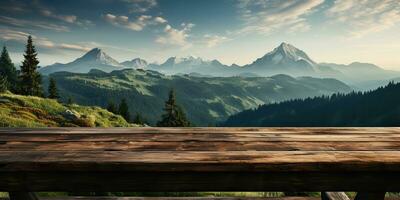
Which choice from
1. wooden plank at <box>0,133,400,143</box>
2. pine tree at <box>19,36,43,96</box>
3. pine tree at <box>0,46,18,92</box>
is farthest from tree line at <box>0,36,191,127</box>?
wooden plank at <box>0,133,400,143</box>

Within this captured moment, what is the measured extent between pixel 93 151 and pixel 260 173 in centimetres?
132

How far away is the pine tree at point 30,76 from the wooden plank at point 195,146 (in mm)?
81403

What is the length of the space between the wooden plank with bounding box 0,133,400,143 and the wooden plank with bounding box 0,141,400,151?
155 mm

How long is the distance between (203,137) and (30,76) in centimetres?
8319

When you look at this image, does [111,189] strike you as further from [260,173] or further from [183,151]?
[260,173]

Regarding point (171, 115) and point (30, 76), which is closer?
point (171, 115)

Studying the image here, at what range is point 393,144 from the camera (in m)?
2.90

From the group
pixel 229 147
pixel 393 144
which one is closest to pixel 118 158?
pixel 229 147

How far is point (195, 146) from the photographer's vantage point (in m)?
2.74

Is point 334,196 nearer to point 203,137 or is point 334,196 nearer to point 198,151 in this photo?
point 203,137

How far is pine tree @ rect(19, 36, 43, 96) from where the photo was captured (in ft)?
245

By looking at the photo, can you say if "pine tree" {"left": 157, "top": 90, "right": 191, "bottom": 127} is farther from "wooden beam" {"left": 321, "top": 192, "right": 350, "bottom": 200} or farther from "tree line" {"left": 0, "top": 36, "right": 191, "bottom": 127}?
"wooden beam" {"left": 321, "top": 192, "right": 350, "bottom": 200}

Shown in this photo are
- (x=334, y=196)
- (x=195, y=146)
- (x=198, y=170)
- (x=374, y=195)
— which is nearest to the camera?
(x=198, y=170)

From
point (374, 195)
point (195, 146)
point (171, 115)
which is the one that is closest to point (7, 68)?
point (171, 115)
